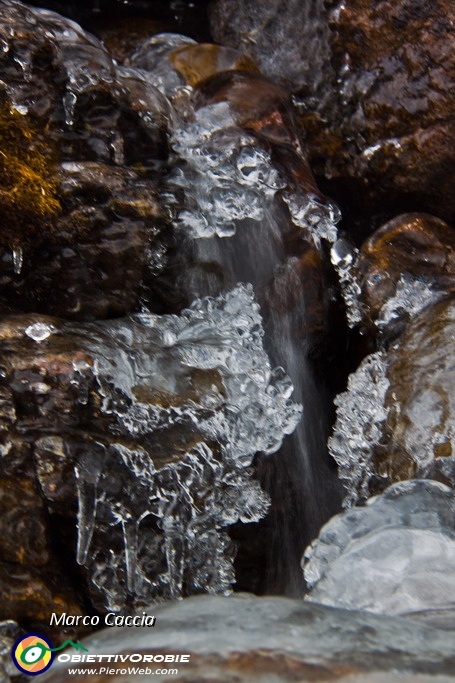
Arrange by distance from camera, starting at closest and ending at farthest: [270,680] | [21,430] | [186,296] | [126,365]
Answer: [270,680] → [21,430] → [126,365] → [186,296]

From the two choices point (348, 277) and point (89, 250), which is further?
point (348, 277)

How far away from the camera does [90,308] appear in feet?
9.93

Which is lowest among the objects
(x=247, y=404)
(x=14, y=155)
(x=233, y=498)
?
(x=233, y=498)

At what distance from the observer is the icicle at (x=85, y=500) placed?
2.44 meters

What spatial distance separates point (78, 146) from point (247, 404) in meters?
1.36

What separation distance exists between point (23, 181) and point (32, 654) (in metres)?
1.81

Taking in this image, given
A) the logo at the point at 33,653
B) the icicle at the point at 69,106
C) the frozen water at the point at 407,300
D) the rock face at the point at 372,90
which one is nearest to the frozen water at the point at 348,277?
the frozen water at the point at 407,300

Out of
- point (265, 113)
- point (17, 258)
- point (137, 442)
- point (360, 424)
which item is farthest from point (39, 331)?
point (265, 113)

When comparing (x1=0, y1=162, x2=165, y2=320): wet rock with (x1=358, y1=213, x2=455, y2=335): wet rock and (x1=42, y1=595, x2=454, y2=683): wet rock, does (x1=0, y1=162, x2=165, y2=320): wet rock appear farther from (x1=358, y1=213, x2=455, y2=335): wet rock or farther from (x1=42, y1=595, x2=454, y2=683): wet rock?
(x1=42, y1=595, x2=454, y2=683): wet rock

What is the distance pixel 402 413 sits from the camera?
114 inches

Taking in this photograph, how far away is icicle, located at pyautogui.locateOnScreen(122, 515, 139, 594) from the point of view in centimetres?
256

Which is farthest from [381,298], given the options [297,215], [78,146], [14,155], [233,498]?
[14,155]

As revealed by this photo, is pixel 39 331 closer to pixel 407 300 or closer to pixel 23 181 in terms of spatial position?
pixel 23 181

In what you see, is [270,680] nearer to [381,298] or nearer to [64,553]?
[64,553]
